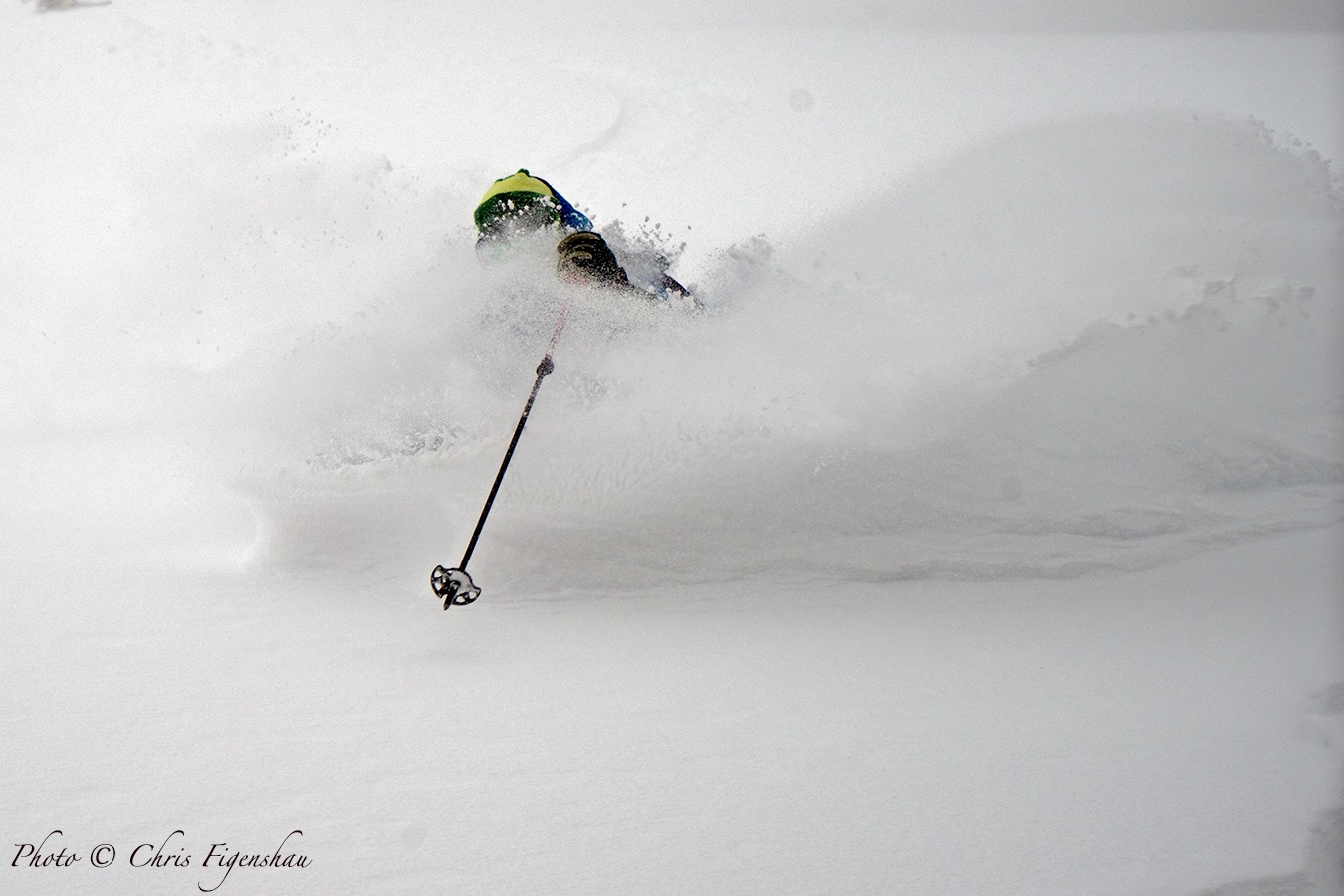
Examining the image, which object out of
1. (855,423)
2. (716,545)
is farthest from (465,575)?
(855,423)

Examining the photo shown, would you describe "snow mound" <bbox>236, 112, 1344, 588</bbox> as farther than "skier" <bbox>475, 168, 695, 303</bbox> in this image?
No

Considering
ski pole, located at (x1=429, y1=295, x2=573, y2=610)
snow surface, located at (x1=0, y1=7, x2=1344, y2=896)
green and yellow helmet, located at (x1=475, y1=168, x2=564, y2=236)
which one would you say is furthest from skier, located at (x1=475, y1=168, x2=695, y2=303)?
ski pole, located at (x1=429, y1=295, x2=573, y2=610)

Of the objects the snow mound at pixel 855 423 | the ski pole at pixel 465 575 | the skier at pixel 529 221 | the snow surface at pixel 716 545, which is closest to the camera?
the snow surface at pixel 716 545

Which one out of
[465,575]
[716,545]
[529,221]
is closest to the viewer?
[465,575]

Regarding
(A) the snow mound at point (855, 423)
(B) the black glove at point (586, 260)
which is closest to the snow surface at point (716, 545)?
(A) the snow mound at point (855, 423)

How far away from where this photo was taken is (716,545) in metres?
2.92

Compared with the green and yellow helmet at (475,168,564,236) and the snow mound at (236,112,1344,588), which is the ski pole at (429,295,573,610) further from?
the green and yellow helmet at (475,168,564,236)

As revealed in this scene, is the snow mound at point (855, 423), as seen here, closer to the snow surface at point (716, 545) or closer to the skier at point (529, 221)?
the snow surface at point (716, 545)

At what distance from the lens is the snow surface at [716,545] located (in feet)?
5.84

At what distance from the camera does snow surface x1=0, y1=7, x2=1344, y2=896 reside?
5.84ft

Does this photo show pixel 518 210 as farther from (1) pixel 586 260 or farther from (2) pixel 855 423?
(2) pixel 855 423

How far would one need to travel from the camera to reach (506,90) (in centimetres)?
980

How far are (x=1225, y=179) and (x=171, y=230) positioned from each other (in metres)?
5.42

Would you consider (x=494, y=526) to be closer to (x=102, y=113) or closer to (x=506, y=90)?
(x=506, y=90)
